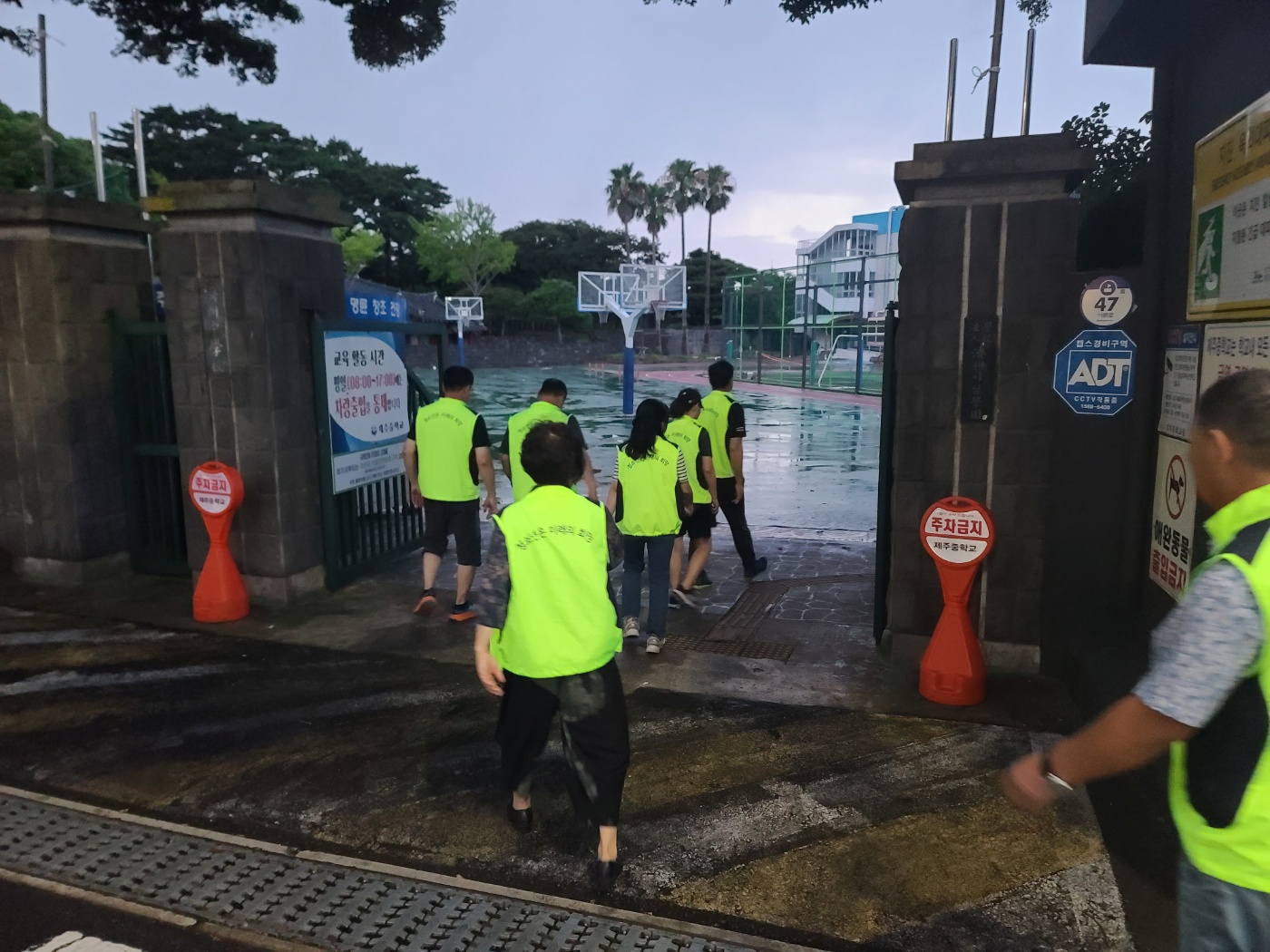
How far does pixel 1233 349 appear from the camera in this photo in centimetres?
404

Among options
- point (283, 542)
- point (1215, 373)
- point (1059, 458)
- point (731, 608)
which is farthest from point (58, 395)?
point (1215, 373)

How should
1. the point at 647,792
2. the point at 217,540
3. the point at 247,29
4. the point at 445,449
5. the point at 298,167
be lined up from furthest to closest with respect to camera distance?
the point at 298,167 → the point at 247,29 → the point at 217,540 → the point at 445,449 → the point at 647,792

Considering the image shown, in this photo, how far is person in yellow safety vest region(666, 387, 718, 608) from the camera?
6.75 m

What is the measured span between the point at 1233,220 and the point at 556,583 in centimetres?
334

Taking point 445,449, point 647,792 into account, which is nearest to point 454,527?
point 445,449

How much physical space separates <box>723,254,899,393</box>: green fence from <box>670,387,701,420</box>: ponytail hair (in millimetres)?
21718

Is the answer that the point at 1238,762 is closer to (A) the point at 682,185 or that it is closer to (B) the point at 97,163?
(B) the point at 97,163

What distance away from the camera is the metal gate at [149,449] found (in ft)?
25.2

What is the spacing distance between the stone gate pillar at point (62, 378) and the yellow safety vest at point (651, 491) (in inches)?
190

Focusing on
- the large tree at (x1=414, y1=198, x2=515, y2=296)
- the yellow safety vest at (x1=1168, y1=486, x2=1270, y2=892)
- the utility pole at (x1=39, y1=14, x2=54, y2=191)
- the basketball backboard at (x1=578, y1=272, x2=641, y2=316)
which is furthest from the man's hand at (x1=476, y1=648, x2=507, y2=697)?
the large tree at (x1=414, y1=198, x2=515, y2=296)

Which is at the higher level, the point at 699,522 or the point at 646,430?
the point at 646,430

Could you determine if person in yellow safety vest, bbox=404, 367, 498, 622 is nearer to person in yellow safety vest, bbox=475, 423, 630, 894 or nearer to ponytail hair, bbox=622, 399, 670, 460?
ponytail hair, bbox=622, 399, 670, 460

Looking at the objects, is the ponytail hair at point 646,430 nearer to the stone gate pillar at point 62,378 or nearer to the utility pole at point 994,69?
the utility pole at point 994,69

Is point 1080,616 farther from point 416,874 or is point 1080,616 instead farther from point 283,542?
point 283,542
